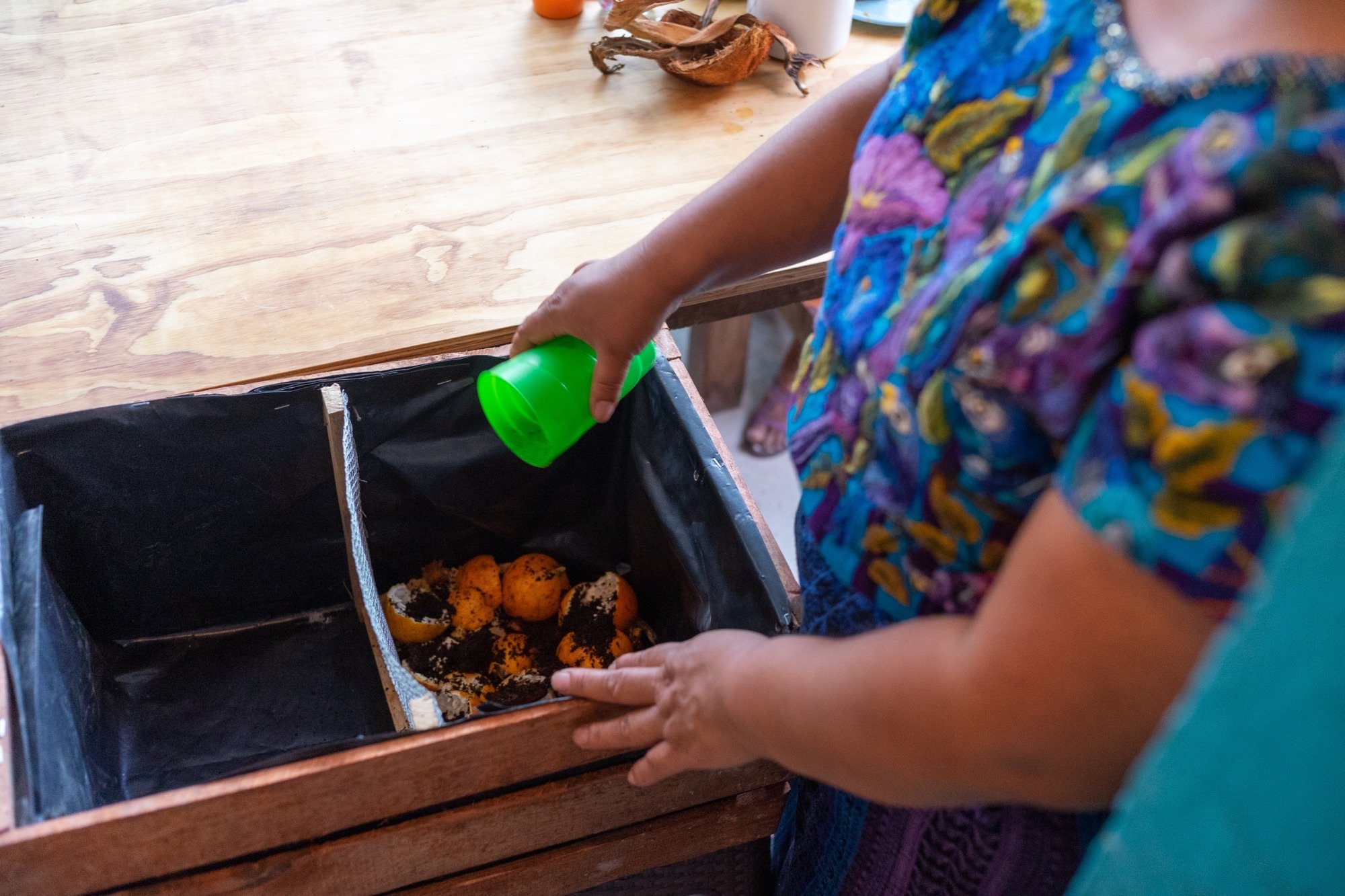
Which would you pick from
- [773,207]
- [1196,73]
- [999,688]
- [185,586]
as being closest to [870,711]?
[999,688]

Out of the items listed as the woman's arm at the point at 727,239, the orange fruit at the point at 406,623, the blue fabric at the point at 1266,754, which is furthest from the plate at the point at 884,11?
the blue fabric at the point at 1266,754

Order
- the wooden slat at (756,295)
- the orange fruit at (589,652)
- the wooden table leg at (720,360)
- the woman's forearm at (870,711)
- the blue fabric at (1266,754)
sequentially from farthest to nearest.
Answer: the wooden table leg at (720,360)
the wooden slat at (756,295)
the orange fruit at (589,652)
the woman's forearm at (870,711)
the blue fabric at (1266,754)

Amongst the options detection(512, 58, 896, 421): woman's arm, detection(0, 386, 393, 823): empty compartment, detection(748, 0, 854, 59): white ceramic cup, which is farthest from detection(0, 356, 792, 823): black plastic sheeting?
detection(748, 0, 854, 59): white ceramic cup

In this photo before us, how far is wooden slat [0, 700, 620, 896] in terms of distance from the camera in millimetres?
605

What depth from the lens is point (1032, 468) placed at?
1.49 ft

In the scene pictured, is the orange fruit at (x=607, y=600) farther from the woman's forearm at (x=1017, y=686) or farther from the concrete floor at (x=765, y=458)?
the concrete floor at (x=765, y=458)

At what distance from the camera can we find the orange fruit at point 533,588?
1.02m

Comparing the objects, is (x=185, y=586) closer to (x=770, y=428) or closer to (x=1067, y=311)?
(x=1067, y=311)

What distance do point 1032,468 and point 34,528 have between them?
0.71 m

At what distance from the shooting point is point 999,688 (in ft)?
1.40

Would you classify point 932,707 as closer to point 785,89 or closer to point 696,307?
point 696,307

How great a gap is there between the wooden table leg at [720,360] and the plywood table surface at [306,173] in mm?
556

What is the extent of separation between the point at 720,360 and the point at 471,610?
1008 millimetres

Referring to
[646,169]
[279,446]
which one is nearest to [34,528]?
[279,446]
